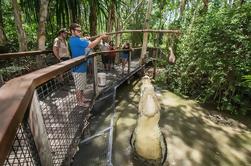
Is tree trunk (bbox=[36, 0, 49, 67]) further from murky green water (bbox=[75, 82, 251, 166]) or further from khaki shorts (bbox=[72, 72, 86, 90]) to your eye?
murky green water (bbox=[75, 82, 251, 166])

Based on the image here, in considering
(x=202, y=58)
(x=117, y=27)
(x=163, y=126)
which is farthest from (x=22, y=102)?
(x=117, y=27)

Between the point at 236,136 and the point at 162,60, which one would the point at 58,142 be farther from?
the point at 162,60

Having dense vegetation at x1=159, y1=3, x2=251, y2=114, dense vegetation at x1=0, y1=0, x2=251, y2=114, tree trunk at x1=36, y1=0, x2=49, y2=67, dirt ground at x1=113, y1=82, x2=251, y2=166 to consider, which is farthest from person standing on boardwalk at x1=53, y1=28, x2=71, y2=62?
dense vegetation at x1=159, y1=3, x2=251, y2=114

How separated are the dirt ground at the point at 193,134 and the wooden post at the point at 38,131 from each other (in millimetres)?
2284

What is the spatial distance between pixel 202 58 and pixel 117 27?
5.60 metres

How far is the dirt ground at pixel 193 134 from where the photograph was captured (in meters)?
3.77

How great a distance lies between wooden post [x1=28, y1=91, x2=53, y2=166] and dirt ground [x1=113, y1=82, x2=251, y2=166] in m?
2.28

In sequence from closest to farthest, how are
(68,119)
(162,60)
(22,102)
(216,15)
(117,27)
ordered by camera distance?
(22,102) → (68,119) → (216,15) → (162,60) → (117,27)

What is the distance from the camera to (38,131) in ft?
4.22

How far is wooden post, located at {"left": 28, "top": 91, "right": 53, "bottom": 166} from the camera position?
119 cm

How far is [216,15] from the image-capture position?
6051mm

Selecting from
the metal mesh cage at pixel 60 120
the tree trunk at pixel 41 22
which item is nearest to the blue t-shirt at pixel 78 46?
the metal mesh cage at pixel 60 120

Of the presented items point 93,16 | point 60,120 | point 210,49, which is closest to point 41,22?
point 60,120

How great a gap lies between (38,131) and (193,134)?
12.9ft
